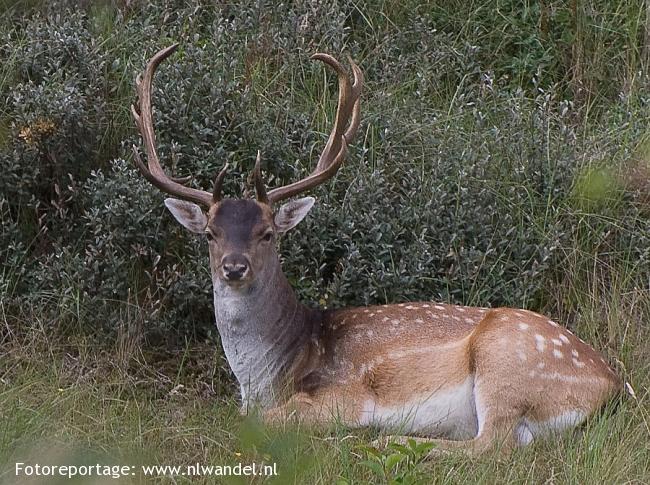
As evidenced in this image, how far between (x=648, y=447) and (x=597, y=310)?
1533 millimetres

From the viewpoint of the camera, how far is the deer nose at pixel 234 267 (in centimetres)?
600

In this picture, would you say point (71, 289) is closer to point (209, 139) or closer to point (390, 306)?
point (209, 139)

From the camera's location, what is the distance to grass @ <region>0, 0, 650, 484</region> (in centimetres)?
591

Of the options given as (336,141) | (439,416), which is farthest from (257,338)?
(336,141)

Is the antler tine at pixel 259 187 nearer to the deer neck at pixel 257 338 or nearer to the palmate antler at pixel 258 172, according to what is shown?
the palmate antler at pixel 258 172

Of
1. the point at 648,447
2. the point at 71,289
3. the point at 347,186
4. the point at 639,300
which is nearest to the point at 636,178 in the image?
the point at 639,300

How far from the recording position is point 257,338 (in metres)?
6.31

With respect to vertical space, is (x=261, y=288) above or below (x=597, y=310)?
above

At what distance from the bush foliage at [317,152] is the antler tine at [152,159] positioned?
1.83 feet

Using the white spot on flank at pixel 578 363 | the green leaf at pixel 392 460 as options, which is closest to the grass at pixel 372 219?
the white spot on flank at pixel 578 363

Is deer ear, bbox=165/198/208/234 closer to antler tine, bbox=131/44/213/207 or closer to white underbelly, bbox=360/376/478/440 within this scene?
antler tine, bbox=131/44/213/207

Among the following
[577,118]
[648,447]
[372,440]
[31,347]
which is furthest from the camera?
[577,118]

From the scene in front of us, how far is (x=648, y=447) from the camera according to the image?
556 cm

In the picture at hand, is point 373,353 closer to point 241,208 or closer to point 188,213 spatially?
point 241,208
